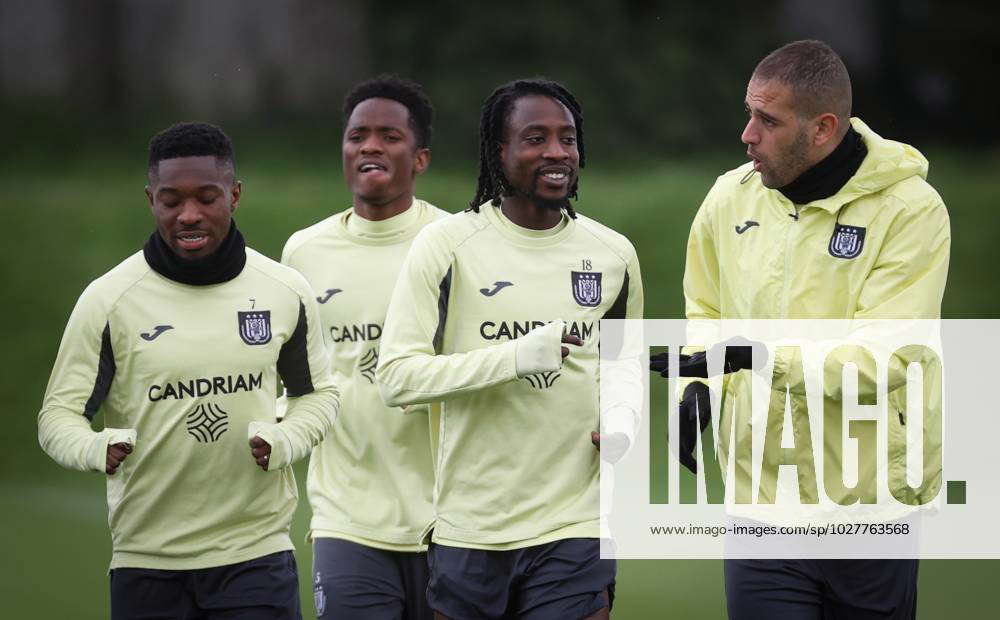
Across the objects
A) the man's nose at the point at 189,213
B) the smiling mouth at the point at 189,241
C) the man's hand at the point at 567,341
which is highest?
the man's nose at the point at 189,213

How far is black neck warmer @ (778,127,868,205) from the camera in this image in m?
4.67

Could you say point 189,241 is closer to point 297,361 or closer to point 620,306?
point 297,361

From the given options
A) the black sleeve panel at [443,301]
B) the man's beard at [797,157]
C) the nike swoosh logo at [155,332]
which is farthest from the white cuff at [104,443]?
the man's beard at [797,157]

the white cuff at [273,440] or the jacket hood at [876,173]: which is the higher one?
the jacket hood at [876,173]

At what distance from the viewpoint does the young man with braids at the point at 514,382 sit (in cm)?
461

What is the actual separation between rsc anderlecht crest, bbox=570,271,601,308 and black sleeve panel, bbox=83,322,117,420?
1.42 metres

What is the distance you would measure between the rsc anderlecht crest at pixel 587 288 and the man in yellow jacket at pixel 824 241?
402 mm

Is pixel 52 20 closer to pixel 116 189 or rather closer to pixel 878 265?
pixel 116 189

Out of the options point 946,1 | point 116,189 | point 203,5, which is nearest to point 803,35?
point 946,1

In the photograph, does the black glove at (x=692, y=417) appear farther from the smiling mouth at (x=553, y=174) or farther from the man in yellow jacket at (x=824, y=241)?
the smiling mouth at (x=553, y=174)

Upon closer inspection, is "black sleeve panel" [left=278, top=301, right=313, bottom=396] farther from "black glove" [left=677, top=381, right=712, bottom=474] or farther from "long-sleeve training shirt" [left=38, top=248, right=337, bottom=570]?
"black glove" [left=677, top=381, right=712, bottom=474]

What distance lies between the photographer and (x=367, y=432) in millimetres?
5418

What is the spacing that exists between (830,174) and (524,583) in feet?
5.02

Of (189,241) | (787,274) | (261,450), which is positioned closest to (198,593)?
(261,450)
